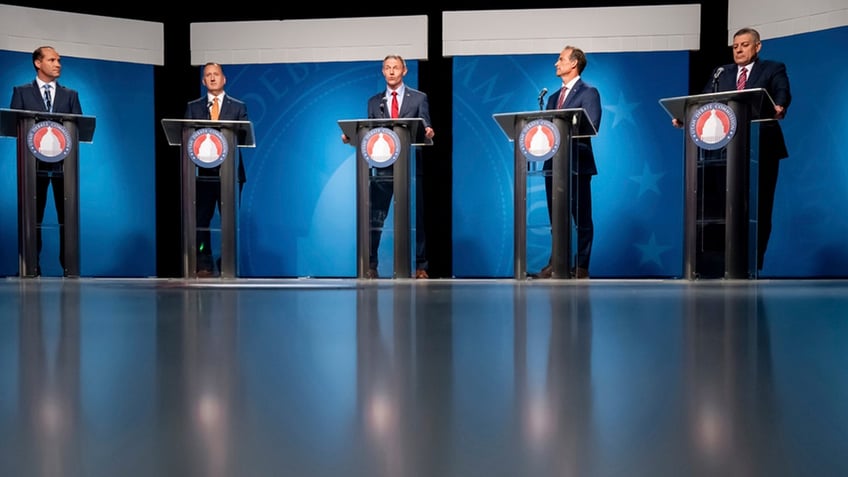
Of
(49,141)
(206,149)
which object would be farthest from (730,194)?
(49,141)

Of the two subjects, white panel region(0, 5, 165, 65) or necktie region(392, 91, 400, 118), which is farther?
white panel region(0, 5, 165, 65)

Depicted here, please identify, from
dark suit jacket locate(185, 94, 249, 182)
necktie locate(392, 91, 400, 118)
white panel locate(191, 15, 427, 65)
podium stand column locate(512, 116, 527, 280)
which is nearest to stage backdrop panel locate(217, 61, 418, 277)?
white panel locate(191, 15, 427, 65)

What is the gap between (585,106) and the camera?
4.78 metres

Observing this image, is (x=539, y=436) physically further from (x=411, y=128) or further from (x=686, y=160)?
(x=411, y=128)

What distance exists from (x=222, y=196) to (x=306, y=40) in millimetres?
2907

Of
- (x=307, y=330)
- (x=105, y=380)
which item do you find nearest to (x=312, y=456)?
(x=105, y=380)

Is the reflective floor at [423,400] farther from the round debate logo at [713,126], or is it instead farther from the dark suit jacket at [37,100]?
the dark suit jacket at [37,100]

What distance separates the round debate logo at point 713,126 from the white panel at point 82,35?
204 inches

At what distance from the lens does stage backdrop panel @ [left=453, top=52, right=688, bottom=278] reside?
6582mm

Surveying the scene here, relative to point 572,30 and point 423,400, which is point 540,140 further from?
point 423,400

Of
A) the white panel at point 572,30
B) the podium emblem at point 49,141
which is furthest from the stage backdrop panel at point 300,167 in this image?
the podium emblem at point 49,141

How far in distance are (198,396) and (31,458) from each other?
22 centimetres

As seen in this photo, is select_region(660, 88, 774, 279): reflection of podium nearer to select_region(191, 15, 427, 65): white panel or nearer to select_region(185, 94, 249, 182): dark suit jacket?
select_region(185, 94, 249, 182): dark suit jacket

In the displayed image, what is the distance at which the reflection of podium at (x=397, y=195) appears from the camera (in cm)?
440
